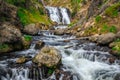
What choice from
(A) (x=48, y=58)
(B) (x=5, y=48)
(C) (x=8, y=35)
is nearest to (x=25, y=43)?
(C) (x=8, y=35)

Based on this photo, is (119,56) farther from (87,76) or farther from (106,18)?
(106,18)

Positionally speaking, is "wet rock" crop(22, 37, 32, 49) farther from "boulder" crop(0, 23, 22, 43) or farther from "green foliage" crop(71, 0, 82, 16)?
"green foliage" crop(71, 0, 82, 16)

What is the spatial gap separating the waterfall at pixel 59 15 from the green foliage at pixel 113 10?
29886mm

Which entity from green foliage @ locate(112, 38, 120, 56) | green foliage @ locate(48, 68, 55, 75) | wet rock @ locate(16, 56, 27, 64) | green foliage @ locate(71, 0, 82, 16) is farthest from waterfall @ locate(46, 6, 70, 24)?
green foliage @ locate(48, 68, 55, 75)

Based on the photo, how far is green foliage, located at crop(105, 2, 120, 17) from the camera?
126ft

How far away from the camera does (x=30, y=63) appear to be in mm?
22516

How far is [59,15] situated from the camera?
70688 mm

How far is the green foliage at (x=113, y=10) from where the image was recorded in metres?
38.4

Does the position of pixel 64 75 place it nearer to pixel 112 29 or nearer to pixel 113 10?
pixel 112 29

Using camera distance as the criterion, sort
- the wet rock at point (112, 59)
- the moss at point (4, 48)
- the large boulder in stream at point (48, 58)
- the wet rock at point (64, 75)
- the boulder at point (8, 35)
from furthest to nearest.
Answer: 1. the boulder at point (8, 35)
2. the moss at point (4, 48)
3. the wet rock at point (112, 59)
4. the large boulder in stream at point (48, 58)
5. the wet rock at point (64, 75)

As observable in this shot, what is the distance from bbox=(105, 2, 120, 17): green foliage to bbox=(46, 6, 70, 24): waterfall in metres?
29.9

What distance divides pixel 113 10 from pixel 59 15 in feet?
108

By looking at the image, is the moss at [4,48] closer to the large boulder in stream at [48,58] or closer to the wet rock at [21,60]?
the wet rock at [21,60]

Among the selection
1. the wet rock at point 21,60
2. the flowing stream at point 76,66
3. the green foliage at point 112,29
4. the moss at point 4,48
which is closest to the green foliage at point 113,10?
the green foliage at point 112,29
